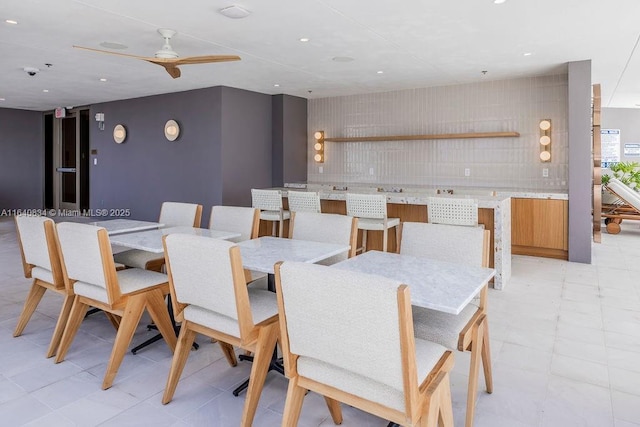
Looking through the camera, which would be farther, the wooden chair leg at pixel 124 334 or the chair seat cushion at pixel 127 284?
the chair seat cushion at pixel 127 284

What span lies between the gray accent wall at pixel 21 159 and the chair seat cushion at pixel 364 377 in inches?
438

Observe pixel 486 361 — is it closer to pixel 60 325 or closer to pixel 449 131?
pixel 60 325

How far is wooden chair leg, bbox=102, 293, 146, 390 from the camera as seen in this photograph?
95.6 inches

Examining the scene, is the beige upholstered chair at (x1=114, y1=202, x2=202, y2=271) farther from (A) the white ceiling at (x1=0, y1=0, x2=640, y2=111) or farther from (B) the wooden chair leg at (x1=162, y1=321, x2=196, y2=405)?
(A) the white ceiling at (x1=0, y1=0, x2=640, y2=111)

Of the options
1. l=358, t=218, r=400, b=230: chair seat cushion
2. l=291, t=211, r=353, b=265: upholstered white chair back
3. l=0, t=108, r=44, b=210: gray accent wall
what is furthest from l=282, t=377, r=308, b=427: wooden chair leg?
l=0, t=108, r=44, b=210: gray accent wall

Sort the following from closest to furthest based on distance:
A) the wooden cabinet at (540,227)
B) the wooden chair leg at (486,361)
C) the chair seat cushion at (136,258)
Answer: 1. the wooden chair leg at (486,361)
2. the chair seat cushion at (136,258)
3. the wooden cabinet at (540,227)

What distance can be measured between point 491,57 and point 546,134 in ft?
5.44

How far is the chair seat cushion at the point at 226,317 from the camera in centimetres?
203

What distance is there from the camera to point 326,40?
4426 millimetres

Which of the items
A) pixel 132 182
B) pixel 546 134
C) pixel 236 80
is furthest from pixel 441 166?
pixel 132 182

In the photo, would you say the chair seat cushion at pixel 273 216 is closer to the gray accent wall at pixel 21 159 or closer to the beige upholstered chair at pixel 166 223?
the beige upholstered chair at pixel 166 223

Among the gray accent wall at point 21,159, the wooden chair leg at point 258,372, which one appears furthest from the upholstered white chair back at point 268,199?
the gray accent wall at point 21,159

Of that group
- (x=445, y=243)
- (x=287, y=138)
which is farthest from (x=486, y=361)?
(x=287, y=138)

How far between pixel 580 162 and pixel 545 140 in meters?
0.85
